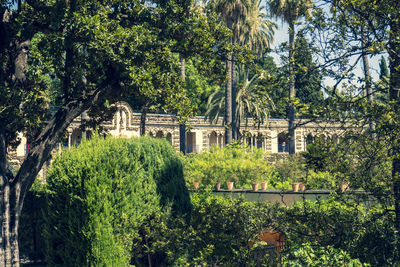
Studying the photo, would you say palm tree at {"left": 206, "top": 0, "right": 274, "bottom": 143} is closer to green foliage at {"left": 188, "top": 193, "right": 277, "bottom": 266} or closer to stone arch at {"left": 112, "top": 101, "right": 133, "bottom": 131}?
stone arch at {"left": 112, "top": 101, "right": 133, "bottom": 131}

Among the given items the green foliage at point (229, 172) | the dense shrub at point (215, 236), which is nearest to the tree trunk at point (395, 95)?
the dense shrub at point (215, 236)

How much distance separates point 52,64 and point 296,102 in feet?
20.9

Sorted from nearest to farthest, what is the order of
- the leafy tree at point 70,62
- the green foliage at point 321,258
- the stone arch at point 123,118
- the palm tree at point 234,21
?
the green foliage at point 321,258 < the leafy tree at point 70,62 < the palm tree at point 234,21 < the stone arch at point 123,118

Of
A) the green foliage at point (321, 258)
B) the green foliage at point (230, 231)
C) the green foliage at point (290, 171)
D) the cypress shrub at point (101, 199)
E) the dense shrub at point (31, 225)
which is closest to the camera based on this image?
the green foliage at point (321, 258)

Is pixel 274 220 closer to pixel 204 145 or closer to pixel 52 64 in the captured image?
pixel 52 64

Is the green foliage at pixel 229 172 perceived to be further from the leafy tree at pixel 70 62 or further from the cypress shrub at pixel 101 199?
the cypress shrub at pixel 101 199

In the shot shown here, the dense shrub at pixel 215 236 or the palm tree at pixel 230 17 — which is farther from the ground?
the palm tree at pixel 230 17

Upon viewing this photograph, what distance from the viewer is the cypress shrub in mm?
9062

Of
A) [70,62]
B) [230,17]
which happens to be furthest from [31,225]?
[230,17]

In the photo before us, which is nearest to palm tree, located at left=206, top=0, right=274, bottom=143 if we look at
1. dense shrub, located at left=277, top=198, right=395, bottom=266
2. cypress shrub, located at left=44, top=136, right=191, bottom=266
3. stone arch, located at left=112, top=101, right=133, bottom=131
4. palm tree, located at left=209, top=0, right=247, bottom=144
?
palm tree, located at left=209, top=0, right=247, bottom=144

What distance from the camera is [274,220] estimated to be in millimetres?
8742

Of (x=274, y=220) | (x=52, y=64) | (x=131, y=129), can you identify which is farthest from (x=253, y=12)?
(x=274, y=220)

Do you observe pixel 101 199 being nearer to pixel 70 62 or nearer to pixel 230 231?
pixel 230 231

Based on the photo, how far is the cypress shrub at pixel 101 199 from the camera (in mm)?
9062
